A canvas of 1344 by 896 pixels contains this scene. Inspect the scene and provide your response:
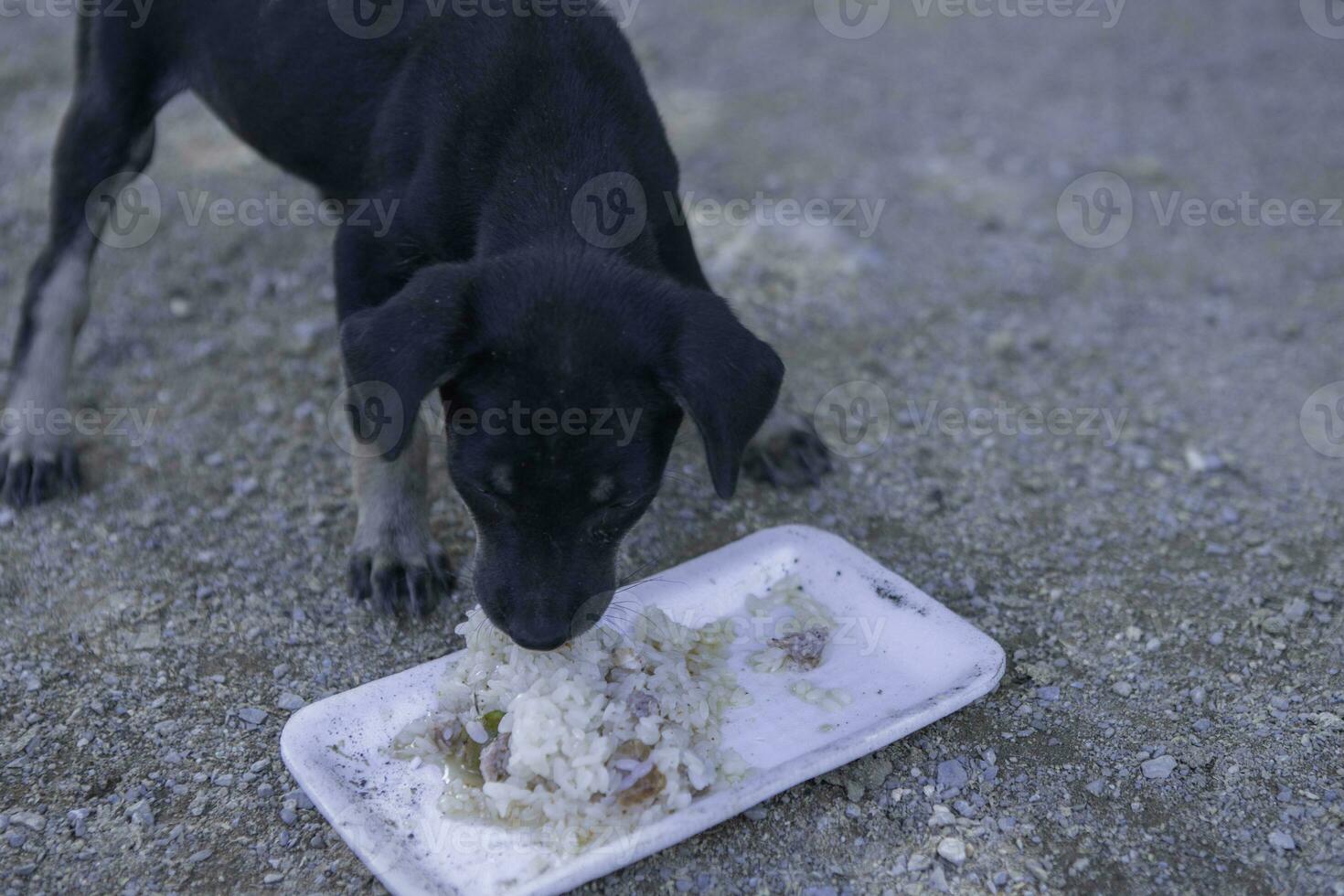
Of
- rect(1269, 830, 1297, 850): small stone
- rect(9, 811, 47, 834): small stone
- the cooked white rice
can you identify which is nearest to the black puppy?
the cooked white rice

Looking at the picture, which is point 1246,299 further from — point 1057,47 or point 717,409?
point 717,409

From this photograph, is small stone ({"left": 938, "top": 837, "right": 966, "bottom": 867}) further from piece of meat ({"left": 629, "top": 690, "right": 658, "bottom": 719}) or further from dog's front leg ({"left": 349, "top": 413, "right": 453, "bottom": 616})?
dog's front leg ({"left": 349, "top": 413, "right": 453, "bottom": 616})

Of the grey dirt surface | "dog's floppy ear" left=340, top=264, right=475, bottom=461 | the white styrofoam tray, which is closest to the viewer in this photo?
the white styrofoam tray

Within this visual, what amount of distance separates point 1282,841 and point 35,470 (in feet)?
13.4

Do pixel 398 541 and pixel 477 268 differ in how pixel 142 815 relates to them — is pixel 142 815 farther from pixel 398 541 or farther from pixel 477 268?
pixel 477 268

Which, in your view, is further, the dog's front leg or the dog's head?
the dog's front leg

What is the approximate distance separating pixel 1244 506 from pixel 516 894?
310 centimetres

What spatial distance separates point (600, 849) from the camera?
112 inches

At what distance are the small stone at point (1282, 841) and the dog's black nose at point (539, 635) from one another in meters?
1.82

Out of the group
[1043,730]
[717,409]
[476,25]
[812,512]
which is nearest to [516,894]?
[717,409]

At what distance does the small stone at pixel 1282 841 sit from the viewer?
3.12 metres

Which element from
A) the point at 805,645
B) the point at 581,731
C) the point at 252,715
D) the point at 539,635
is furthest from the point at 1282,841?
the point at 252,715

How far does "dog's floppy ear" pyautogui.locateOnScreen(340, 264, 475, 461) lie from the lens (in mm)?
2971

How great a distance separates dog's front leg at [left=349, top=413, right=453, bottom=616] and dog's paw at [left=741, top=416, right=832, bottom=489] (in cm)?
119
